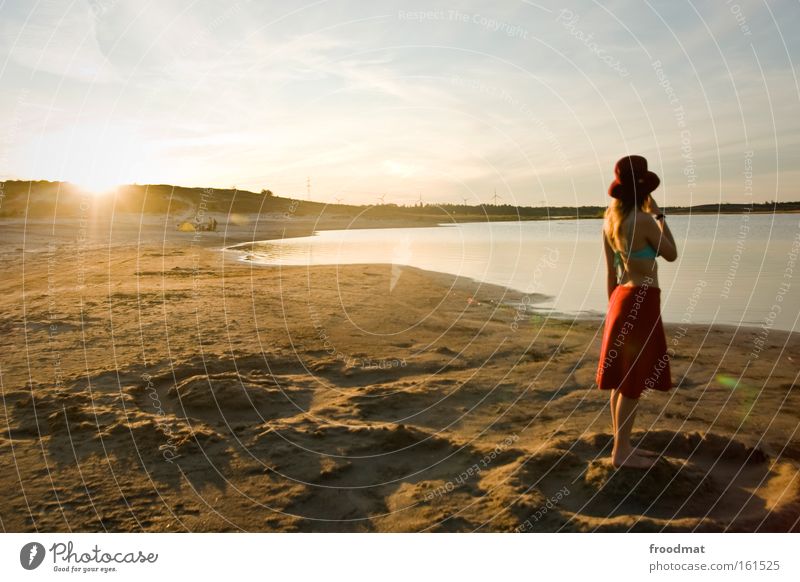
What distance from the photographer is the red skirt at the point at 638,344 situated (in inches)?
210

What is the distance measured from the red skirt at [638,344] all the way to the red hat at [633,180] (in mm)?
910

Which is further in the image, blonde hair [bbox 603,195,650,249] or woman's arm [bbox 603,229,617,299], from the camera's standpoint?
woman's arm [bbox 603,229,617,299]

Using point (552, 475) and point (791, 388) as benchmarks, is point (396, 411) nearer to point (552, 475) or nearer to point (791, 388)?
point (552, 475)

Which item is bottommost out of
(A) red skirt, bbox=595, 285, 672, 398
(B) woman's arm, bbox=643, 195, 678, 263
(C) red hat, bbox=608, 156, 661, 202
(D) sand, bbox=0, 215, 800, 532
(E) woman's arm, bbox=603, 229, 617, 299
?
→ (D) sand, bbox=0, 215, 800, 532

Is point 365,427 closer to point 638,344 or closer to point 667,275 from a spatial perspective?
point 638,344

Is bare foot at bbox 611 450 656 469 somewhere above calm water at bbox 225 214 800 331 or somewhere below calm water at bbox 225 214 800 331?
below

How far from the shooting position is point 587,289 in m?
19.3

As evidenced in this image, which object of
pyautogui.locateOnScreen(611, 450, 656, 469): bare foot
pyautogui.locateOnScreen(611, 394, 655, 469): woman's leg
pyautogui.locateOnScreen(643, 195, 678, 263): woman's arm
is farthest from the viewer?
pyautogui.locateOnScreen(611, 394, 655, 469): woman's leg

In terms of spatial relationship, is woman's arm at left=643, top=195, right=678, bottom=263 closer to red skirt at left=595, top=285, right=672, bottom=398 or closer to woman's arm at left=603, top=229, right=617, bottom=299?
red skirt at left=595, top=285, right=672, bottom=398

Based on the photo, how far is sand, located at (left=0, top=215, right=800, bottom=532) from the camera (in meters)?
4.90

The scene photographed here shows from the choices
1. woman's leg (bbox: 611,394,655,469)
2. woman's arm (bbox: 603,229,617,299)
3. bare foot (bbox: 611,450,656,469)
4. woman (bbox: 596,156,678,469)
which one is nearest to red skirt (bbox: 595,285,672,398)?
woman (bbox: 596,156,678,469)

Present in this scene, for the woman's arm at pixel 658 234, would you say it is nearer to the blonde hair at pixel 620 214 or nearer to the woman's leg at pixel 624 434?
the blonde hair at pixel 620 214

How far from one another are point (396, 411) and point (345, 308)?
23.2 ft
